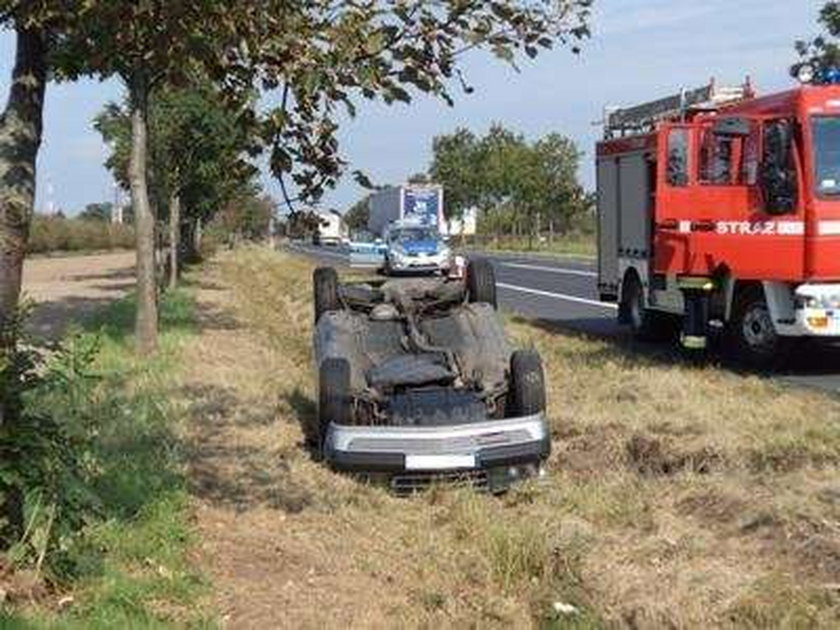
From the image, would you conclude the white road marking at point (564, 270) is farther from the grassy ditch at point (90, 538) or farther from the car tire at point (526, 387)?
the grassy ditch at point (90, 538)

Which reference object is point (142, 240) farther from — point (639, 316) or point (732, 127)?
point (732, 127)

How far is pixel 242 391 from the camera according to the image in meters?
12.9

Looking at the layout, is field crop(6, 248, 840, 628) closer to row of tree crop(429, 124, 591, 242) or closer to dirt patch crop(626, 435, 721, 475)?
dirt patch crop(626, 435, 721, 475)

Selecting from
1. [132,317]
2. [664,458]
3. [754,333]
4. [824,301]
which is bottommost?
[664,458]

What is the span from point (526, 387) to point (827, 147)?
240 inches

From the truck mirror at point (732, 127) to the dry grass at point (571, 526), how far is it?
3.05 meters

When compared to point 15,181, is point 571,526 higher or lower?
lower

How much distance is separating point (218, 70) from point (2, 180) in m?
1.16

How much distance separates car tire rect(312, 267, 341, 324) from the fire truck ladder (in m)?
7.16

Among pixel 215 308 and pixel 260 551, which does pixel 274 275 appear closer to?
pixel 215 308

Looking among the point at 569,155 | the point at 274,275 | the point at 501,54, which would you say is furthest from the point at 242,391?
the point at 569,155

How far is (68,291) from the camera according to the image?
110 feet

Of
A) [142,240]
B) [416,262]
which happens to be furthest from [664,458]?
[416,262]

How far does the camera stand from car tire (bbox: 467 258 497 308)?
11188mm
